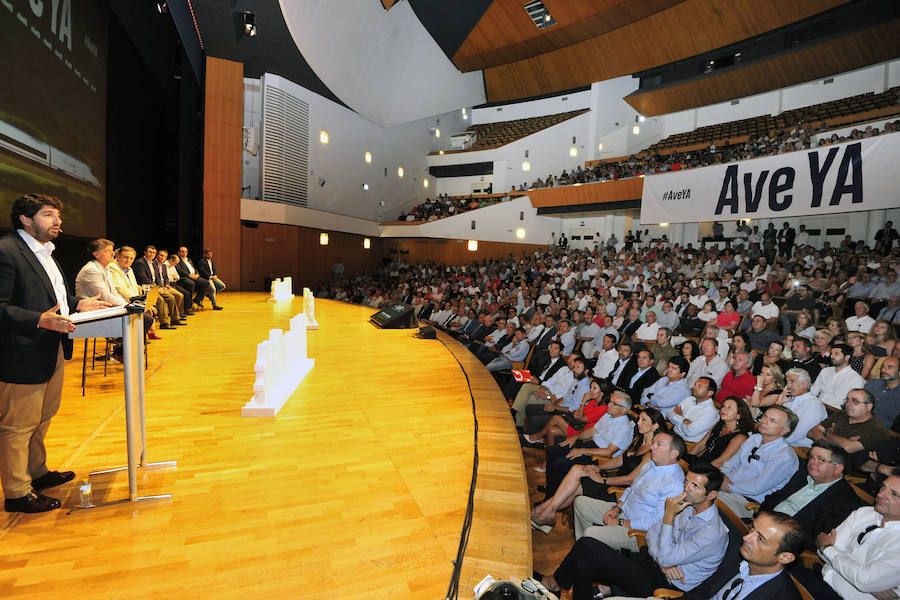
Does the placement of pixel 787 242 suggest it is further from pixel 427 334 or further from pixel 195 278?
pixel 195 278

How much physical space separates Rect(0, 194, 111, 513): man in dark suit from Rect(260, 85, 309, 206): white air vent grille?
10.1 meters

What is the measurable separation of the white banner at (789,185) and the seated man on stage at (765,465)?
561 centimetres

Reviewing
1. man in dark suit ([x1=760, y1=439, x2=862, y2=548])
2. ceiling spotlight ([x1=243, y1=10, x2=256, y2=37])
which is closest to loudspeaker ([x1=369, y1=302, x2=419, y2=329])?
man in dark suit ([x1=760, y1=439, x2=862, y2=548])

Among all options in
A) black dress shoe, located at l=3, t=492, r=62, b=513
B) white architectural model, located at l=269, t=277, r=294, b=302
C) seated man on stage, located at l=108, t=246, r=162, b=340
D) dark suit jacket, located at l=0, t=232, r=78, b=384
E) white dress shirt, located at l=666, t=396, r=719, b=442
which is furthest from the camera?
white architectural model, located at l=269, t=277, r=294, b=302

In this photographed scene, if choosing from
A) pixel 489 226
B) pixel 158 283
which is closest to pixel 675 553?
pixel 158 283

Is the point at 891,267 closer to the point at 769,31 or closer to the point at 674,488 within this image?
the point at 674,488

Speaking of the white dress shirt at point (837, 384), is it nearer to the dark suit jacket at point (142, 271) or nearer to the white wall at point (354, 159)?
the dark suit jacket at point (142, 271)

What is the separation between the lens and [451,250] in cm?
1634

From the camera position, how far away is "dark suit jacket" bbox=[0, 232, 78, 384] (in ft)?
5.36

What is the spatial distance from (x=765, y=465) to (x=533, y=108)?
Answer: 18716 millimetres

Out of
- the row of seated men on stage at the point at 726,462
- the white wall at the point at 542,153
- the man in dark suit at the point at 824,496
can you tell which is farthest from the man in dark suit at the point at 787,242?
the white wall at the point at 542,153

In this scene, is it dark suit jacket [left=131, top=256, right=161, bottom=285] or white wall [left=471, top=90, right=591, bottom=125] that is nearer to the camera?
→ dark suit jacket [left=131, top=256, right=161, bottom=285]

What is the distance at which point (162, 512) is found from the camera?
1832mm

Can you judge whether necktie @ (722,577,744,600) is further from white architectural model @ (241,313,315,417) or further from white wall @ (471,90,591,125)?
white wall @ (471,90,591,125)
